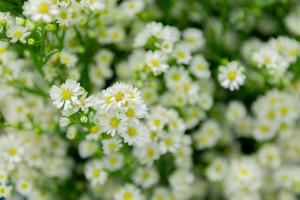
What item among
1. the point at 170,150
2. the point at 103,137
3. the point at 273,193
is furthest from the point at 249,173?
the point at 103,137

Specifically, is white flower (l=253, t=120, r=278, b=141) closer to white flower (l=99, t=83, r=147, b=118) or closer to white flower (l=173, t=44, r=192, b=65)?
white flower (l=173, t=44, r=192, b=65)

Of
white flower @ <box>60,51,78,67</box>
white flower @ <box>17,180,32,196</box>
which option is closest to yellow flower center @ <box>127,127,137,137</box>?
white flower @ <box>60,51,78,67</box>

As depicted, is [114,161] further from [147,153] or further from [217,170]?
[217,170]

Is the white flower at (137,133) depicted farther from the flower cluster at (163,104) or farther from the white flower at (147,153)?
the white flower at (147,153)

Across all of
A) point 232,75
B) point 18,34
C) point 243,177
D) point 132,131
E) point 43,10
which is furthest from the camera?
point 243,177

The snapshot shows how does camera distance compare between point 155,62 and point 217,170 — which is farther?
point 217,170

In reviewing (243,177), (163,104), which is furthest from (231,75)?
(243,177)
